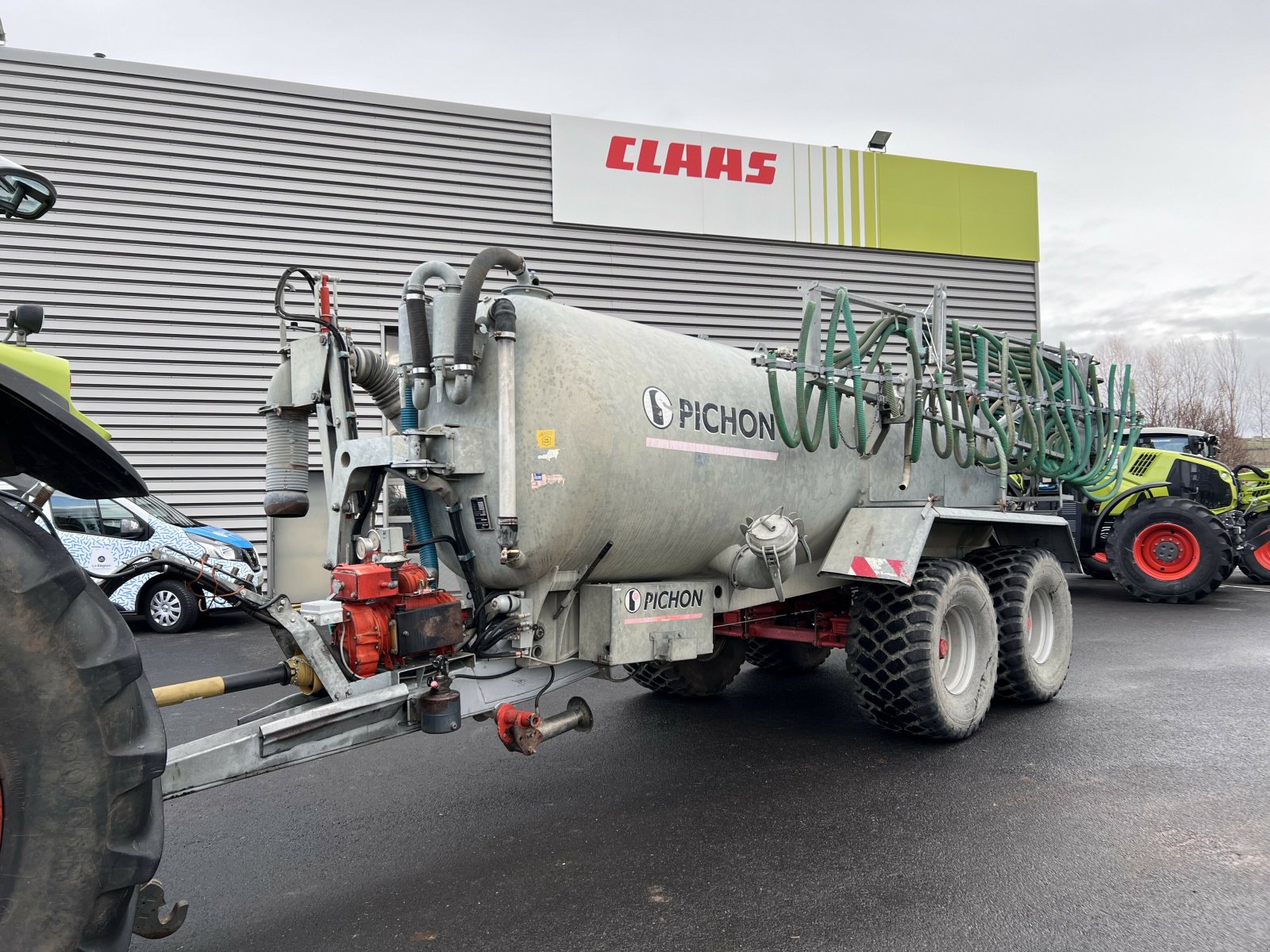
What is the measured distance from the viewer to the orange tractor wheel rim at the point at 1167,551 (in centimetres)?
1118

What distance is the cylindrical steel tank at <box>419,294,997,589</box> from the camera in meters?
3.82

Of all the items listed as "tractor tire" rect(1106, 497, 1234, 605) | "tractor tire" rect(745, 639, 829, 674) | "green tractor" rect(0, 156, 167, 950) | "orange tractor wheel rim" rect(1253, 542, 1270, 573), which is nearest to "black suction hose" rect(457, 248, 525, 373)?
"green tractor" rect(0, 156, 167, 950)

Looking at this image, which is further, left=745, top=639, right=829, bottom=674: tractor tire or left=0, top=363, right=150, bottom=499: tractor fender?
left=745, top=639, right=829, bottom=674: tractor tire

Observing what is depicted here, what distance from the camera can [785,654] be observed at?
7262 mm

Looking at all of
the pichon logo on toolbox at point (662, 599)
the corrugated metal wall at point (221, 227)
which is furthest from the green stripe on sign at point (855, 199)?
the pichon logo on toolbox at point (662, 599)

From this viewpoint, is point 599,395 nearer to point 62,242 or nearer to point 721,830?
point 721,830

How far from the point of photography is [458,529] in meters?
3.99

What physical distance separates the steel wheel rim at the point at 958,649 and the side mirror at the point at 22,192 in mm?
5149

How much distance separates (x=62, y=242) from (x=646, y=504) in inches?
424

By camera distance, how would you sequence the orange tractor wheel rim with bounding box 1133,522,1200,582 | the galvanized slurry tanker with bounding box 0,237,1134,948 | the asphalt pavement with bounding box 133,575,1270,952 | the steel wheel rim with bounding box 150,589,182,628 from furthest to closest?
1. the orange tractor wheel rim with bounding box 1133,522,1200,582
2. the steel wheel rim with bounding box 150,589,182,628
3. the galvanized slurry tanker with bounding box 0,237,1134,948
4. the asphalt pavement with bounding box 133,575,1270,952

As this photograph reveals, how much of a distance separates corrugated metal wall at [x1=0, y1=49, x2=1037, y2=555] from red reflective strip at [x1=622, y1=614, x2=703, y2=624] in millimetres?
9203

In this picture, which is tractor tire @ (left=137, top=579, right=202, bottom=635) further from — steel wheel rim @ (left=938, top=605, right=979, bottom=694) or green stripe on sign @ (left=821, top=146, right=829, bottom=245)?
green stripe on sign @ (left=821, top=146, right=829, bottom=245)

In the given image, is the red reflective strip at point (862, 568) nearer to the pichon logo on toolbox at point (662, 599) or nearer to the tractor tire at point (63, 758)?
the pichon logo on toolbox at point (662, 599)

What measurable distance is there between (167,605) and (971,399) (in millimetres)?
9120
